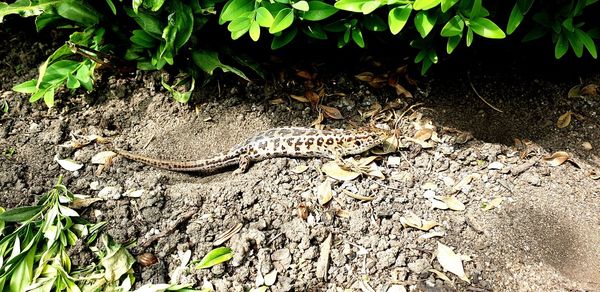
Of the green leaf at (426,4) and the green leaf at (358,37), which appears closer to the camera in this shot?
the green leaf at (426,4)

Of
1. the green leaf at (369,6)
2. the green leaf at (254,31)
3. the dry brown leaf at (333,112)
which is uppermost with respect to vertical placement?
the green leaf at (369,6)

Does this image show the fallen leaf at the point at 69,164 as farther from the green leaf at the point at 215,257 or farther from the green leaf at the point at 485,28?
the green leaf at the point at 485,28

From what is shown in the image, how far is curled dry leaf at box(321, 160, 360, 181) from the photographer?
4.56 meters

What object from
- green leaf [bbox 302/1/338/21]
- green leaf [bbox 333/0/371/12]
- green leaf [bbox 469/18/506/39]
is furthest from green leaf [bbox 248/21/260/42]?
green leaf [bbox 469/18/506/39]

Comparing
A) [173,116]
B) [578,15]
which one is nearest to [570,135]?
[578,15]

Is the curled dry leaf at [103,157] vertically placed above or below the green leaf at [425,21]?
below

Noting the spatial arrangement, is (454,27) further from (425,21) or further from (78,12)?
(78,12)

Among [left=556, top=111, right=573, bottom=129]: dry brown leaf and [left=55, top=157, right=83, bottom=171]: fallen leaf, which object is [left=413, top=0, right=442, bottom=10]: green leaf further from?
[left=55, top=157, right=83, bottom=171]: fallen leaf

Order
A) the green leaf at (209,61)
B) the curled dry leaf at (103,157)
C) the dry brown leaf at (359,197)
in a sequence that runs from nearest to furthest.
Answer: the dry brown leaf at (359,197) < the curled dry leaf at (103,157) < the green leaf at (209,61)

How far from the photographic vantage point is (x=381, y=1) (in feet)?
Result: 12.5

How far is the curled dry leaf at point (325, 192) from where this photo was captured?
433 cm

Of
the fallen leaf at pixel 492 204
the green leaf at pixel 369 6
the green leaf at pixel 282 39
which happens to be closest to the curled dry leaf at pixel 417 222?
the fallen leaf at pixel 492 204

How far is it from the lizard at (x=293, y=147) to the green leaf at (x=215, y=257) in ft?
3.22

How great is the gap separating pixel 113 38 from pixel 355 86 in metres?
2.23
